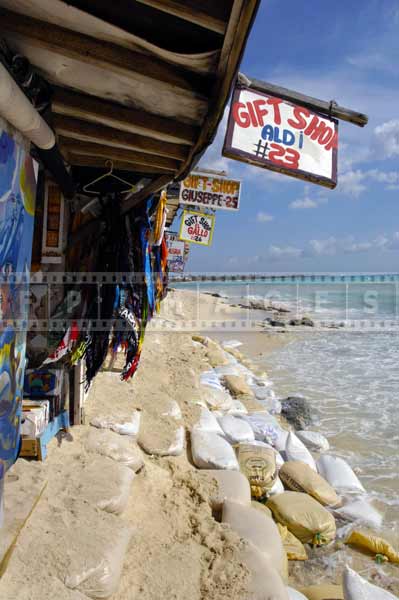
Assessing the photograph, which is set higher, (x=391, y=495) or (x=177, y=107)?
(x=177, y=107)

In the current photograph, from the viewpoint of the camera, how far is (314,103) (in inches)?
103

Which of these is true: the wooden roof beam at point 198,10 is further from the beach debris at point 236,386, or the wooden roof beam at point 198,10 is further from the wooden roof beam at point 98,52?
the beach debris at point 236,386

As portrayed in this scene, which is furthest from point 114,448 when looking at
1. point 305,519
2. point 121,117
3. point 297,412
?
point 297,412

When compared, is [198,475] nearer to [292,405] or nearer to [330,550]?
[330,550]

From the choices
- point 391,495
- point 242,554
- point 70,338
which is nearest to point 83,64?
point 70,338

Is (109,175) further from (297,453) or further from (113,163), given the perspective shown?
(297,453)

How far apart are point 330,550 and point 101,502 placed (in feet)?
6.53

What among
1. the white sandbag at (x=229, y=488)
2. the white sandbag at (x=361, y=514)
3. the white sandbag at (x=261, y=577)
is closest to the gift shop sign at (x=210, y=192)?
the white sandbag at (x=229, y=488)

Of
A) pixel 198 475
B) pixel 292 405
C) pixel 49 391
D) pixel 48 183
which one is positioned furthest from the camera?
pixel 292 405

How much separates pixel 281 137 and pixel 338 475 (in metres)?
3.53

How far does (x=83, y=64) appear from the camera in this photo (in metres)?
1.63

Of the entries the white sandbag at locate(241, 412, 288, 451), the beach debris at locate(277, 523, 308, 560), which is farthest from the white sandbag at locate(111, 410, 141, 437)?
the white sandbag at locate(241, 412, 288, 451)

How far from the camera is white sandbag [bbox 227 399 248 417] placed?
572 cm

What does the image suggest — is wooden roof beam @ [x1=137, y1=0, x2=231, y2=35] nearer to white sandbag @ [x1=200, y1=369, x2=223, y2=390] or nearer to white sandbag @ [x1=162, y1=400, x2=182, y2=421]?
white sandbag @ [x1=162, y1=400, x2=182, y2=421]
